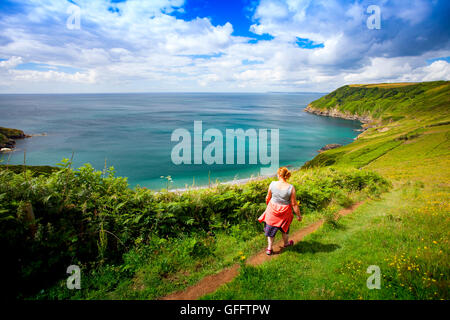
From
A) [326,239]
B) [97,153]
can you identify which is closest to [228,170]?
[97,153]

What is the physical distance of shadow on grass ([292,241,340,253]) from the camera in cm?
606

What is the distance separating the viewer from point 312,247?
6234mm

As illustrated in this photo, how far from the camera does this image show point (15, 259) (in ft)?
14.6

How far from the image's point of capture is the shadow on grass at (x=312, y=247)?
606cm

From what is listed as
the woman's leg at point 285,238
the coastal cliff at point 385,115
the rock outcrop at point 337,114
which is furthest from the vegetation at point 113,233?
the rock outcrop at point 337,114

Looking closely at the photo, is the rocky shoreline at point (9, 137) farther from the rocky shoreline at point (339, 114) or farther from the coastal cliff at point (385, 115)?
the rocky shoreline at point (339, 114)

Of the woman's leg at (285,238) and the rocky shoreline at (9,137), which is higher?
the rocky shoreline at (9,137)

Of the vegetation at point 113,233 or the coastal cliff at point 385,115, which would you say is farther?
the coastal cliff at point 385,115

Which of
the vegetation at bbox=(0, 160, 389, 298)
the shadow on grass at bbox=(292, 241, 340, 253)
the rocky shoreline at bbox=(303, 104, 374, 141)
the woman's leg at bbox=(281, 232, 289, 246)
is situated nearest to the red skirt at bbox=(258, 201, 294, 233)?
the woman's leg at bbox=(281, 232, 289, 246)

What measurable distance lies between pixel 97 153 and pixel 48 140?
30.7 m

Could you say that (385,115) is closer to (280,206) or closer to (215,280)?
(280,206)
